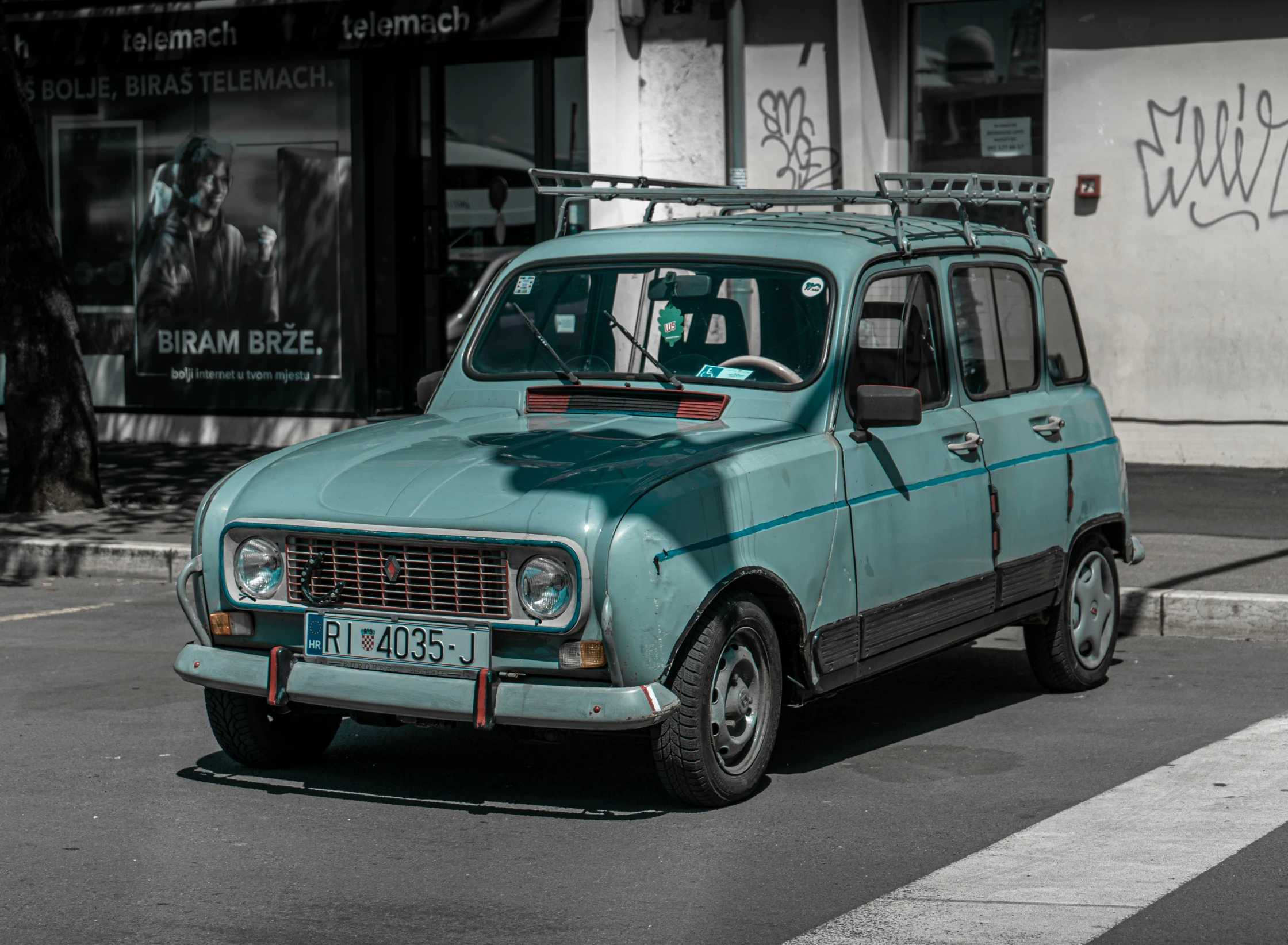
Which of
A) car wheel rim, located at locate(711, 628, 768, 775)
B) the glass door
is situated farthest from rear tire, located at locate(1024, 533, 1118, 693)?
the glass door

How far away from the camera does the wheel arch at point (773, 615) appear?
5387 mm

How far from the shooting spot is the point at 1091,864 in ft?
16.5

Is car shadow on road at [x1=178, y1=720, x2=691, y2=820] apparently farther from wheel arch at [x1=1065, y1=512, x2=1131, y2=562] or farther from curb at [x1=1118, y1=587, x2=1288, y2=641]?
curb at [x1=1118, y1=587, x2=1288, y2=641]

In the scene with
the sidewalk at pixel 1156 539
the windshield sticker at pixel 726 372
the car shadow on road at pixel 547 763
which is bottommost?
the car shadow on road at pixel 547 763

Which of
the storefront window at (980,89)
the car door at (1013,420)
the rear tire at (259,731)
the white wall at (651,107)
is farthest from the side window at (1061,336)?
the white wall at (651,107)

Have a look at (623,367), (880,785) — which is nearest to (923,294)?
(623,367)

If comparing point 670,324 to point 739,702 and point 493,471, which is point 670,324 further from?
point 739,702

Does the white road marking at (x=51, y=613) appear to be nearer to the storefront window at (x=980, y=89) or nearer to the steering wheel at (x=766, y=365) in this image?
the steering wheel at (x=766, y=365)

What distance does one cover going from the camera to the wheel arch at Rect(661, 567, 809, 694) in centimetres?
539

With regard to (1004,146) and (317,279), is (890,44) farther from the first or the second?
(317,279)

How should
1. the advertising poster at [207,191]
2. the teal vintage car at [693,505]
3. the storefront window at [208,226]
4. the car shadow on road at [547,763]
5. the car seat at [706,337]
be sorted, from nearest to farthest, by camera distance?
the teal vintage car at [693,505] < the car shadow on road at [547,763] < the car seat at [706,337] < the advertising poster at [207,191] < the storefront window at [208,226]

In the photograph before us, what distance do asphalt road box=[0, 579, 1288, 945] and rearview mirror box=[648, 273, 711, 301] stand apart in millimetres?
1535

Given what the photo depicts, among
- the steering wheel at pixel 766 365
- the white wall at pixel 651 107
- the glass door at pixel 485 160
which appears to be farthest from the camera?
the glass door at pixel 485 160

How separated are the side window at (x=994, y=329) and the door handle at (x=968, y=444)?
0.22 metres
